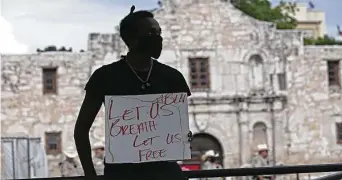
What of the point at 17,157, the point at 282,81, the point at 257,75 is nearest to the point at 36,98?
the point at 257,75

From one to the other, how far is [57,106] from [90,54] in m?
1.96

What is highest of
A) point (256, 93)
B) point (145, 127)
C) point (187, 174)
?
point (256, 93)

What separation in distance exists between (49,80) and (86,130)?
21.3m

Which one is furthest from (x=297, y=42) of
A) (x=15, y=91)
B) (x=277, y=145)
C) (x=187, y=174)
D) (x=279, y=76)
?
(x=187, y=174)

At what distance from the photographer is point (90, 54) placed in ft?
79.6

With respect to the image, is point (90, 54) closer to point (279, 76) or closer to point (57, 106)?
point (57, 106)

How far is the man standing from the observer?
3098mm

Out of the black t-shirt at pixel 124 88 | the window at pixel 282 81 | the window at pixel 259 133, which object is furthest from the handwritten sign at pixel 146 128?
the window at pixel 282 81

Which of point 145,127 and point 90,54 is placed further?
point 90,54

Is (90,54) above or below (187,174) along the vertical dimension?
Answer: above

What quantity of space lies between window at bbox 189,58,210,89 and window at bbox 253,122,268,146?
2.14 metres

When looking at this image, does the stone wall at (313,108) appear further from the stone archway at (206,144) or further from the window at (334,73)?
the stone archway at (206,144)

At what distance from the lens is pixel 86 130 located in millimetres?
3127

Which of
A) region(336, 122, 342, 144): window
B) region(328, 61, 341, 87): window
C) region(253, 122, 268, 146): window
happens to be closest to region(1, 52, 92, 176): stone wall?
region(253, 122, 268, 146): window
